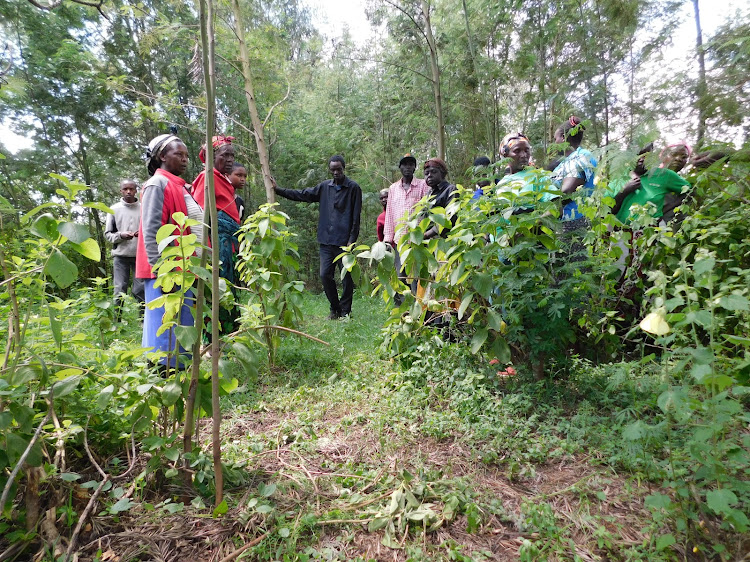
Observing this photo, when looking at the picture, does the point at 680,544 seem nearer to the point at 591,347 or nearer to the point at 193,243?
the point at 591,347

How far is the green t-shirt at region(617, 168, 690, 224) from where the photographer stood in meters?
3.06

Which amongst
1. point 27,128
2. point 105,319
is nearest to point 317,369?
point 105,319

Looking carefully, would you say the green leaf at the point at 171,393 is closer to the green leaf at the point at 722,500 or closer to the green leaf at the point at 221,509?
the green leaf at the point at 221,509

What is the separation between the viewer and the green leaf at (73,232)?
1.21m

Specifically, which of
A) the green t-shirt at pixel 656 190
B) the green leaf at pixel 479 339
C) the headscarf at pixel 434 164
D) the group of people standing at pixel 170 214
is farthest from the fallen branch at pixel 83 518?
the green t-shirt at pixel 656 190

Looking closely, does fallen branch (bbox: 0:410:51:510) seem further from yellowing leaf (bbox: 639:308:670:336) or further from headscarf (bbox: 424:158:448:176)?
headscarf (bbox: 424:158:448:176)

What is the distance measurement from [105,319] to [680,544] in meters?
2.85

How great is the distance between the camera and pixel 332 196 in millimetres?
5133

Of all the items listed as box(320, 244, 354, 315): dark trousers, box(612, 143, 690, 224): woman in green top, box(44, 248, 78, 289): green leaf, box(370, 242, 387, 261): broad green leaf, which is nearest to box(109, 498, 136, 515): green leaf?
box(44, 248, 78, 289): green leaf

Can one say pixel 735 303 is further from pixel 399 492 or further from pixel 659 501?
pixel 399 492

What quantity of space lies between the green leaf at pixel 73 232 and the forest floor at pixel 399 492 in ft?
3.16

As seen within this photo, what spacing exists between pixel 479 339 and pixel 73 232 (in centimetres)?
186

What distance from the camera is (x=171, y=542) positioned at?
136 cm

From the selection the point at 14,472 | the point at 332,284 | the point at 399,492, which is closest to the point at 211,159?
the point at 14,472
